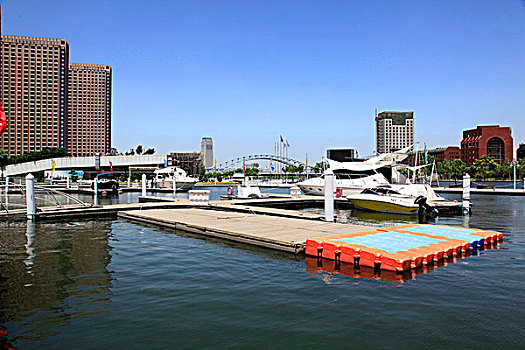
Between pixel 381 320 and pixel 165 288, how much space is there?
5.23 meters

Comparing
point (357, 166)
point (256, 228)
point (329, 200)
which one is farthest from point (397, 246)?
point (357, 166)

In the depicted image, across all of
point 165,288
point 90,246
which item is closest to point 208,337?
point 165,288

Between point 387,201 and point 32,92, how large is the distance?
201 m

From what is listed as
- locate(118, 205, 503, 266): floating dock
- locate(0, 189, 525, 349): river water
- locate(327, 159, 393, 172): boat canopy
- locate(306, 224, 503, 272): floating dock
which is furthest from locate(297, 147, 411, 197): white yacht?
locate(0, 189, 525, 349): river water

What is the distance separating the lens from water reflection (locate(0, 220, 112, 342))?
7934mm

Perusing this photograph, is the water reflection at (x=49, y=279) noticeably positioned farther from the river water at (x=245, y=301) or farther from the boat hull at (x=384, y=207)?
the boat hull at (x=384, y=207)

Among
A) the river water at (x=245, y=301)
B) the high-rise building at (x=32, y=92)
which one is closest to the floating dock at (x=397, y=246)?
the river water at (x=245, y=301)

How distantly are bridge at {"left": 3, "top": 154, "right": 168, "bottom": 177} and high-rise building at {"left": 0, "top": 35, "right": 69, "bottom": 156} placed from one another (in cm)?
6581

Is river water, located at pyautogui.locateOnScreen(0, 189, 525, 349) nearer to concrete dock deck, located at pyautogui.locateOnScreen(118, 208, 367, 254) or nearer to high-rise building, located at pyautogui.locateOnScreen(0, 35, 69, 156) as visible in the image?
concrete dock deck, located at pyautogui.locateOnScreen(118, 208, 367, 254)

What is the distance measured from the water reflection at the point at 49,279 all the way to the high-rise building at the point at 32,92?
195891mm

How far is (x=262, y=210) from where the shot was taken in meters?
26.0

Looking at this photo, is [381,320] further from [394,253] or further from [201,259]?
[201,259]

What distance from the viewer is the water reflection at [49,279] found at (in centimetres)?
793

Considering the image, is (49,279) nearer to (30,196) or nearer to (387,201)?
(30,196)
